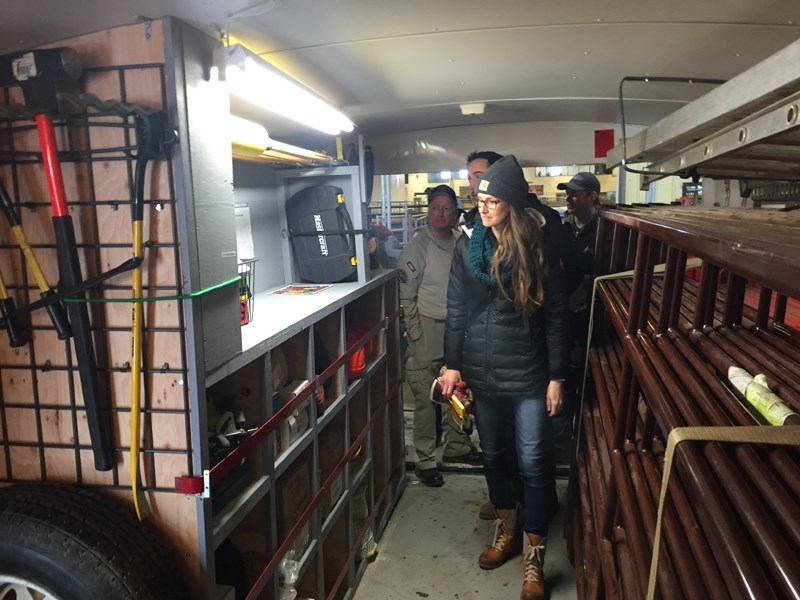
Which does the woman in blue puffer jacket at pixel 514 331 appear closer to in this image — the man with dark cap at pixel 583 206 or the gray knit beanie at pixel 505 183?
the gray knit beanie at pixel 505 183

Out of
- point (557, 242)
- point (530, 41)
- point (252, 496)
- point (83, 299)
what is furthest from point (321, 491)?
point (530, 41)

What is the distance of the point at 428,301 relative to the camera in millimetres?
3605

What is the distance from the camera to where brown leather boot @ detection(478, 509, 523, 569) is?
2.78m

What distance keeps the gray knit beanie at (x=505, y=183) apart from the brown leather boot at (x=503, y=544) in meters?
1.51

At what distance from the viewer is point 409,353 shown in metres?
3.89

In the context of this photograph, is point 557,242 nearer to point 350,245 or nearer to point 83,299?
point 350,245

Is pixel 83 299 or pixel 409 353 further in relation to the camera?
pixel 409 353

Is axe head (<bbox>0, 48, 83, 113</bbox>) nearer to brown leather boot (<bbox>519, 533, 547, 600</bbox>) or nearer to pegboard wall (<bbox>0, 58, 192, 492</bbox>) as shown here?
pegboard wall (<bbox>0, 58, 192, 492</bbox>)

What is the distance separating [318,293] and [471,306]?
0.70 metres

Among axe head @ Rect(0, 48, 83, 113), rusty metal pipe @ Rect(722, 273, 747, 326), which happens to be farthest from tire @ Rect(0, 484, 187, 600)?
rusty metal pipe @ Rect(722, 273, 747, 326)

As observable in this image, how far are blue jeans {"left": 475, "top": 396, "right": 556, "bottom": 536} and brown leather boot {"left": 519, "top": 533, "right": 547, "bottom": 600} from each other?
61mm

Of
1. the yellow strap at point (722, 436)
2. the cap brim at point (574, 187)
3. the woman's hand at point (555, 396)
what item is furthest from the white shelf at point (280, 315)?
the cap brim at point (574, 187)

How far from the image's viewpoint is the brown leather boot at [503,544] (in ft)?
9.12

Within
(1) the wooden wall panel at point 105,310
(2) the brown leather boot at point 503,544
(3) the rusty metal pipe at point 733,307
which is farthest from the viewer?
(2) the brown leather boot at point 503,544
